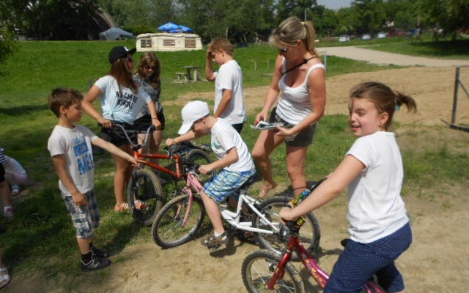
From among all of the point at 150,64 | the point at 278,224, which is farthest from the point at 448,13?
the point at 278,224

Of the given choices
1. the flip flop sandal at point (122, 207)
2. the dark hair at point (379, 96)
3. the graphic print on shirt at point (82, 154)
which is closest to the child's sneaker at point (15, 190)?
the flip flop sandal at point (122, 207)

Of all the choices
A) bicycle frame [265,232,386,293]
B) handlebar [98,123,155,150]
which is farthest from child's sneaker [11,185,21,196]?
bicycle frame [265,232,386,293]

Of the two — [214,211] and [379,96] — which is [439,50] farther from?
[379,96]

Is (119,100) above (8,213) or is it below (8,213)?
above

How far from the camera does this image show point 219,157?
3.40 m

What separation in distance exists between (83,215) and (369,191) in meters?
2.43

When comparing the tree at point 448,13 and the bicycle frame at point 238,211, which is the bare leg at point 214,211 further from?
the tree at point 448,13

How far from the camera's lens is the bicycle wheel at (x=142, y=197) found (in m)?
4.18

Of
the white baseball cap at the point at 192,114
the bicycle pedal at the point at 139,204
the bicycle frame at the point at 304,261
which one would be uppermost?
the white baseball cap at the point at 192,114

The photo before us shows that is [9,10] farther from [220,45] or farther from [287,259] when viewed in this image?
[287,259]

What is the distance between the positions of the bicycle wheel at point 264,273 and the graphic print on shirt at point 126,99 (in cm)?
229

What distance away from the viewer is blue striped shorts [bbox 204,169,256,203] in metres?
3.34

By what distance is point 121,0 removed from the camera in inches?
3236

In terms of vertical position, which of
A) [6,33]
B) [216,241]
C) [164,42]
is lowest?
[216,241]
